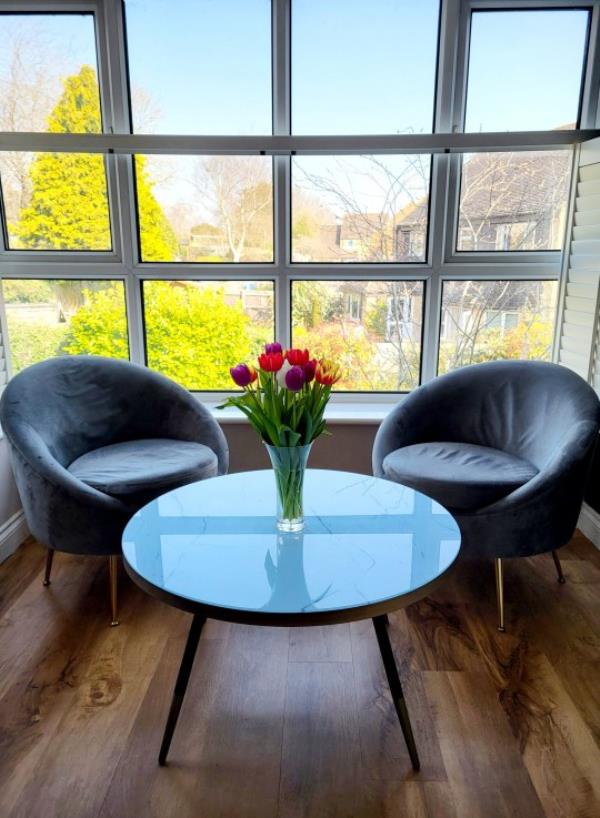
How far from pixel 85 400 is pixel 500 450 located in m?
1.71

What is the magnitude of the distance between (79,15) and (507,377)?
8.31 feet

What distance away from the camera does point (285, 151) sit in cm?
261

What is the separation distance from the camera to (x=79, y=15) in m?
2.61

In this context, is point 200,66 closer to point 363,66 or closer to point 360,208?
point 363,66

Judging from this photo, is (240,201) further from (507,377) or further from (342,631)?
(342,631)

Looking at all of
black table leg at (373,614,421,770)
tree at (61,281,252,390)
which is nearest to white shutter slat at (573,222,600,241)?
tree at (61,281,252,390)

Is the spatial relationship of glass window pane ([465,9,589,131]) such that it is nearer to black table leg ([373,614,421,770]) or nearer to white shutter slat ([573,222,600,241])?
white shutter slat ([573,222,600,241])

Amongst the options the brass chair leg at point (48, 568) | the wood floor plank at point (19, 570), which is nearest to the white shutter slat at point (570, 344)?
the brass chair leg at point (48, 568)

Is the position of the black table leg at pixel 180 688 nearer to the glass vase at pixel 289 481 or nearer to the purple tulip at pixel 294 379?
the glass vase at pixel 289 481

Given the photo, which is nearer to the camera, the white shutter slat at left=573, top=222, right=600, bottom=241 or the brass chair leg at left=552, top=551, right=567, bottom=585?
the brass chair leg at left=552, top=551, right=567, bottom=585

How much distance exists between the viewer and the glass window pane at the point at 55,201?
2.71 meters

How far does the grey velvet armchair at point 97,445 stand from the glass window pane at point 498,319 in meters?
1.34

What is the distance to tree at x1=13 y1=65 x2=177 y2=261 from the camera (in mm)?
2666

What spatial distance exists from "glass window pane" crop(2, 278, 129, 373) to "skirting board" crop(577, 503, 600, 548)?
2.36 metres
